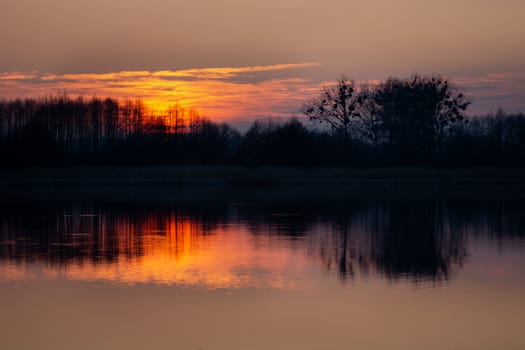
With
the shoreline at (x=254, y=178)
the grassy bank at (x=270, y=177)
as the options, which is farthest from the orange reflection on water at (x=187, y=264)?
the grassy bank at (x=270, y=177)

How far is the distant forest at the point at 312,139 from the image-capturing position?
5625 cm

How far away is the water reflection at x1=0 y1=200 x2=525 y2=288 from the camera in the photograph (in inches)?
516

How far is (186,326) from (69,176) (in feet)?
142

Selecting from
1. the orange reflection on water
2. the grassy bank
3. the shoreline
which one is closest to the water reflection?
the orange reflection on water

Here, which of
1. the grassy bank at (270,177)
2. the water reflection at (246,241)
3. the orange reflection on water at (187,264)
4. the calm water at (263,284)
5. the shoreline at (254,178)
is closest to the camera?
the calm water at (263,284)

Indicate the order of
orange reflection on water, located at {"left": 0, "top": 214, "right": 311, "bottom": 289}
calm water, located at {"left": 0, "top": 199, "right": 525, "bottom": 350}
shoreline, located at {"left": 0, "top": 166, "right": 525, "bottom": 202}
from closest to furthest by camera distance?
calm water, located at {"left": 0, "top": 199, "right": 525, "bottom": 350}, orange reflection on water, located at {"left": 0, "top": 214, "right": 311, "bottom": 289}, shoreline, located at {"left": 0, "top": 166, "right": 525, "bottom": 202}

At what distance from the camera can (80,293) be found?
11391 mm

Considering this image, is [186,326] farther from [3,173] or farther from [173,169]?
[3,173]

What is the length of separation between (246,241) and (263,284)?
19.1 ft

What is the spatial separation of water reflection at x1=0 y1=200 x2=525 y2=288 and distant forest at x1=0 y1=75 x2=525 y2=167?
27934 millimetres

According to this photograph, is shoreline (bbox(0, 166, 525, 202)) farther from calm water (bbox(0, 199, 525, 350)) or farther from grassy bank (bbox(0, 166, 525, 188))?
calm water (bbox(0, 199, 525, 350))

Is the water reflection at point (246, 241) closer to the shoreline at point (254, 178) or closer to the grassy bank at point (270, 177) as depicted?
the shoreline at point (254, 178)

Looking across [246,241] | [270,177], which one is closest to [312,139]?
[270,177]

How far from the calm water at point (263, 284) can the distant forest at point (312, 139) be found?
111ft
